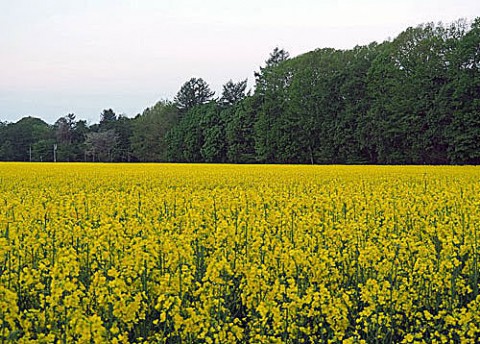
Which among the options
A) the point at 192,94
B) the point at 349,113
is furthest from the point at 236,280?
the point at 192,94

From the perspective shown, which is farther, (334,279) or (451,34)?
(451,34)

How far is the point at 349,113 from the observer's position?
51688mm

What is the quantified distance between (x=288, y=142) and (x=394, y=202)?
159ft

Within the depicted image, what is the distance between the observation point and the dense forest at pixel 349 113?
4262cm

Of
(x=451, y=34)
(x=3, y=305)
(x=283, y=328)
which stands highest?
(x=451, y=34)

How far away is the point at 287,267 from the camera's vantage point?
5109 millimetres

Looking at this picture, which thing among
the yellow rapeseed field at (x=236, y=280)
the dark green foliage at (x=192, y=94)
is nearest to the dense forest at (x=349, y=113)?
the dark green foliage at (x=192, y=94)

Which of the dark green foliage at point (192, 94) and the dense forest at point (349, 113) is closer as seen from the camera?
the dense forest at point (349, 113)

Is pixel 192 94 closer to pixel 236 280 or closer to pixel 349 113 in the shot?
pixel 349 113

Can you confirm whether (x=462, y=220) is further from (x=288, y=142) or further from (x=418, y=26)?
(x=288, y=142)

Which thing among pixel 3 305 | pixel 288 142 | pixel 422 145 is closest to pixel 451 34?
pixel 422 145

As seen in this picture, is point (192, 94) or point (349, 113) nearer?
point (349, 113)

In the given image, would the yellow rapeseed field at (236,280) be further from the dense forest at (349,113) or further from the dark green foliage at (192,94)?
the dark green foliage at (192,94)

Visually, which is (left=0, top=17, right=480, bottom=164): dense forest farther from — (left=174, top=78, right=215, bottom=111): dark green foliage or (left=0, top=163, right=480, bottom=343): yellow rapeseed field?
(left=0, top=163, right=480, bottom=343): yellow rapeseed field
